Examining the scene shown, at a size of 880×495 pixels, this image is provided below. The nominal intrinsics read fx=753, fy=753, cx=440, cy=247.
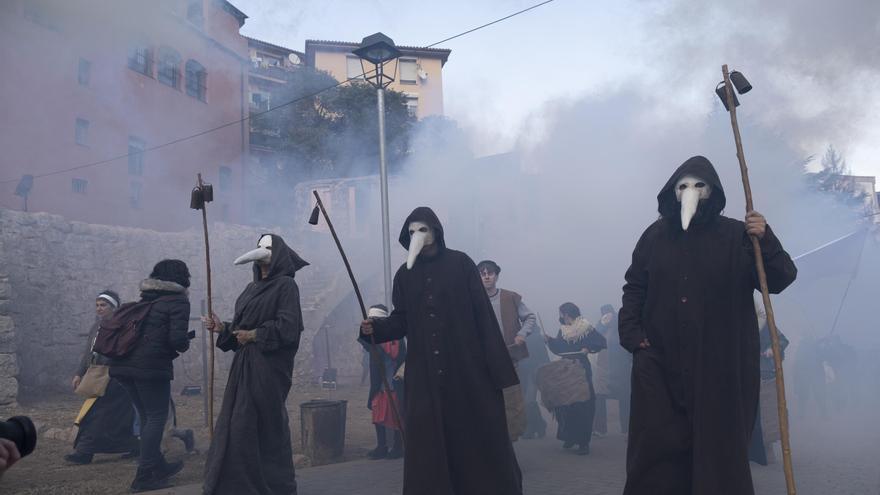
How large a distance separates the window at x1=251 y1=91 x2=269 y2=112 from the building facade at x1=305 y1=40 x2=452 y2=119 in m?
3.53

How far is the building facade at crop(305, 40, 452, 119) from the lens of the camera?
41.2m

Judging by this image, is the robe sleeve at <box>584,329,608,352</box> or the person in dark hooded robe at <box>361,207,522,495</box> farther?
the robe sleeve at <box>584,329,608,352</box>

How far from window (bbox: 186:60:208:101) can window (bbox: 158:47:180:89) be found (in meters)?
0.86

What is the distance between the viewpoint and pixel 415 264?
4.88m

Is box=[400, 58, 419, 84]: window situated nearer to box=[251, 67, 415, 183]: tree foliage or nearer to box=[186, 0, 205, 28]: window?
box=[251, 67, 415, 183]: tree foliage

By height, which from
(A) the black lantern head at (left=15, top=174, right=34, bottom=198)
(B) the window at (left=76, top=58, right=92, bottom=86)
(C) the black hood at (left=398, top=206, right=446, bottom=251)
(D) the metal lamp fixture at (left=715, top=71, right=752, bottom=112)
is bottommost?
(C) the black hood at (left=398, top=206, right=446, bottom=251)

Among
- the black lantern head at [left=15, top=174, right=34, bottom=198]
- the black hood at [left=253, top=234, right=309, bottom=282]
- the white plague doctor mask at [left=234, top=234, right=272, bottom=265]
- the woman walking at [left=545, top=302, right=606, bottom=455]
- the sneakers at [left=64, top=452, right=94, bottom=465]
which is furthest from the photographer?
the black lantern head at [left=15, top=174, right=34, bottom=198]

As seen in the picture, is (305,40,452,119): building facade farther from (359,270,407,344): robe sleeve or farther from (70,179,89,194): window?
(359,270,407,344): robe sleeve

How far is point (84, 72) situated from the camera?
22562 millimetres

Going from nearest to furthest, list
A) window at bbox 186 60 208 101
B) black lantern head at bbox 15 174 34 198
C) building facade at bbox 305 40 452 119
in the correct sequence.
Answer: black lantern head at bbox 15 174 34 198 < window at bbox 186 60 208 101 < building facade at bbox 305 40 452 119

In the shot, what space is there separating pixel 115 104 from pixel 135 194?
2897mm

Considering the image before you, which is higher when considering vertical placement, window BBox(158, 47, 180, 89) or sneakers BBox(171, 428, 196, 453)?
window BBox(158, 47, 180, 89)

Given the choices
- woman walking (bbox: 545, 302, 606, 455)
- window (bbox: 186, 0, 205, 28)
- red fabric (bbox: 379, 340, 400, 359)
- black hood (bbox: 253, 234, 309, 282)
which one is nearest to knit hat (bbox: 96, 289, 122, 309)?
black hood (bbox: 253, 234, 309, 282)

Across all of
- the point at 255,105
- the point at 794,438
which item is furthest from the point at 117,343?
the point at 255,105
